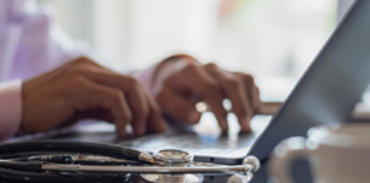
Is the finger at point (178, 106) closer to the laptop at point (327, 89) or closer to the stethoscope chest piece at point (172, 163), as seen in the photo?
the laptop at point (327, 89)

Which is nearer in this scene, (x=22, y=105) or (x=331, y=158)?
(x=331, y=158)

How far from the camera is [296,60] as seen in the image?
212cm

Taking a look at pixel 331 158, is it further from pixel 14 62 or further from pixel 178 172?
pixel 14 62

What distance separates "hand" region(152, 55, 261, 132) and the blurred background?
5.05 ft

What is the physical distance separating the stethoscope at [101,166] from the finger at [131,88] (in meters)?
0.20

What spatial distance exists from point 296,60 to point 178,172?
2.08 meters

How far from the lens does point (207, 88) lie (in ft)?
1.59

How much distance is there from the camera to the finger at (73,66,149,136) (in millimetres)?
414

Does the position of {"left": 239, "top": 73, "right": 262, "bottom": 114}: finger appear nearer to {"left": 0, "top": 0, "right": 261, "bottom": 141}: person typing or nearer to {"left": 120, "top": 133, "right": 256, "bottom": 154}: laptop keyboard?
{"left": 0, "top": 0, "right": 261, "bottom": 141}: person typing

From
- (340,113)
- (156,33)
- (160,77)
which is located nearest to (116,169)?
(340,113)

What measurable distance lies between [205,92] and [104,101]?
0.15 m

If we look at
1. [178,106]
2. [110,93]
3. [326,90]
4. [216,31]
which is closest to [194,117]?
[178,106]

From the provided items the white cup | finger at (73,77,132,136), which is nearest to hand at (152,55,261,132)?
finger at (73,77,132,136)

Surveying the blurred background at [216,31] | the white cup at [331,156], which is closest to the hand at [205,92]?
the white cup at [331,156]
